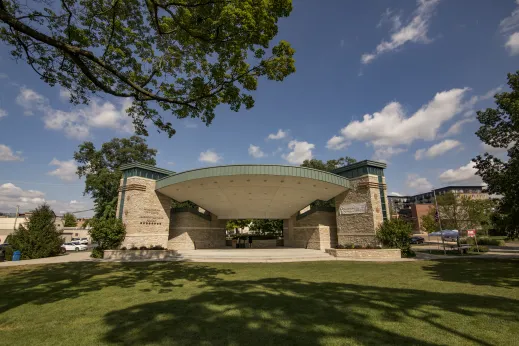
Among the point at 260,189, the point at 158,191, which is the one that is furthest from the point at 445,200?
the point at 158,191

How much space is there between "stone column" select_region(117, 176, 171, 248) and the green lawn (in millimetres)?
12478

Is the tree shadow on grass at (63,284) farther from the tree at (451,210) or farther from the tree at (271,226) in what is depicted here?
the tree at (451,210)

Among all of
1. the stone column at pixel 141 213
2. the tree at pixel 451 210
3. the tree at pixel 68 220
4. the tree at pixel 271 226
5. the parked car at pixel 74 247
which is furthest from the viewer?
the tree at pixel 68 220

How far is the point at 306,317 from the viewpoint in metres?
5.94

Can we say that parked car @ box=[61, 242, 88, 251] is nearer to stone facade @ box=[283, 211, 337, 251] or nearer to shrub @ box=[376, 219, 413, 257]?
stone facade @ box=[283, 211, 337, 251]

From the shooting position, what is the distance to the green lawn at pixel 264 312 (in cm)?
484

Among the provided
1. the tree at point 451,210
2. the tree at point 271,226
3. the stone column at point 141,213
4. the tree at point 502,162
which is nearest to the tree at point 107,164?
the stone column at point 141,213

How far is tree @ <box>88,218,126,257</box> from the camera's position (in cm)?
2183

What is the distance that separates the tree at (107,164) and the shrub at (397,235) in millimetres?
28322

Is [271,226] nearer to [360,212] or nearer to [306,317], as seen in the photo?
[360,212]

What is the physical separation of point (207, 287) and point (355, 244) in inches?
698

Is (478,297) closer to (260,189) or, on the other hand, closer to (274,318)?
(274,318)

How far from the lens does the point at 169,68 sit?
1027 centimetres

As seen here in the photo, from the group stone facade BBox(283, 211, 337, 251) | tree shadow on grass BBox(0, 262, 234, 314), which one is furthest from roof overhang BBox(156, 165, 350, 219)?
tree shadow on grass BBox(0, 262, 234, 314)
